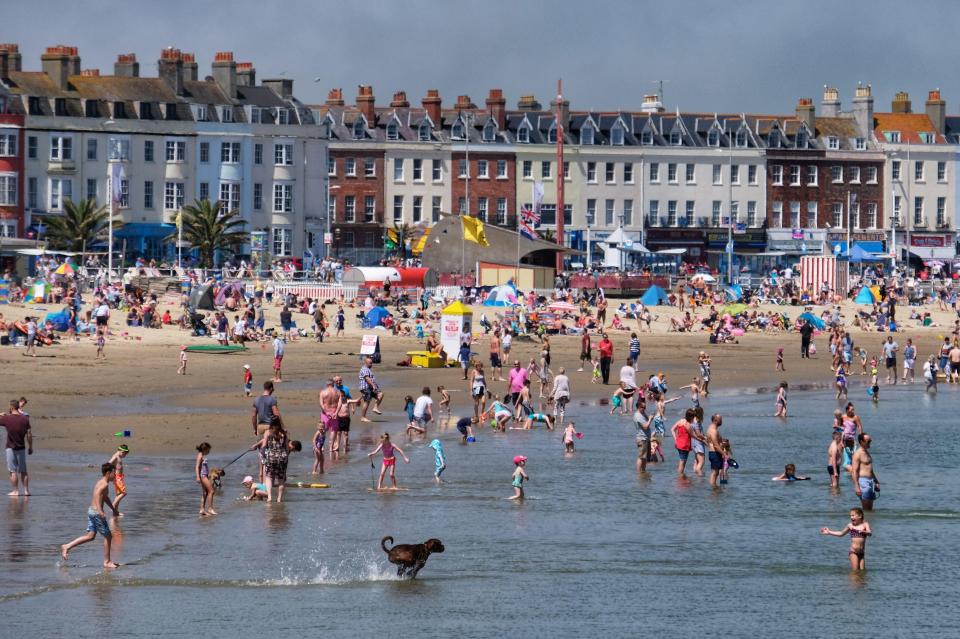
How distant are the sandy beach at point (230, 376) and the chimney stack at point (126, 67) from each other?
2797cm

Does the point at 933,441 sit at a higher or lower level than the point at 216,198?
lower

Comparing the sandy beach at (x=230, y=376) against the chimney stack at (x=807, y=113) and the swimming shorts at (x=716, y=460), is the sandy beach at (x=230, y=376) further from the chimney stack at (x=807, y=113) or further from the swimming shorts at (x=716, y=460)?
the chimney stack at (x=807, y=113)

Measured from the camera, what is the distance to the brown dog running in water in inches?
873

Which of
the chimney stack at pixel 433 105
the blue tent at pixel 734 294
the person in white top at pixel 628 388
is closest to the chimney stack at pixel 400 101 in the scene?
the chimney stack at pixel 433 105

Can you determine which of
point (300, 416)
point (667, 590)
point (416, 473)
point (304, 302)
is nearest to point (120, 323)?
point (304, 302)

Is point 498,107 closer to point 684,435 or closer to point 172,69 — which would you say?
point 172,69

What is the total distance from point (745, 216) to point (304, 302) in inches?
1691

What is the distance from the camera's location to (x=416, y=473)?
3084 centimetres

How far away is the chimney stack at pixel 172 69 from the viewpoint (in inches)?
3296

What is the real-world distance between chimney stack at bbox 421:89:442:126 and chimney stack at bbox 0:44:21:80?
22736 millimetres

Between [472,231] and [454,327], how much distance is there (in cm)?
2489

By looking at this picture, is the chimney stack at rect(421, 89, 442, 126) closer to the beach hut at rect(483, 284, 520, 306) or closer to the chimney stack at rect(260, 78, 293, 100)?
the chimney stack at rect(260, 78, 293, 100)

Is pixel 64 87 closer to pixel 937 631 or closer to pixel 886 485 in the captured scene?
pixel 886 485

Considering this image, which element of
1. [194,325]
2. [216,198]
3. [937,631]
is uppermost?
[216,198]
